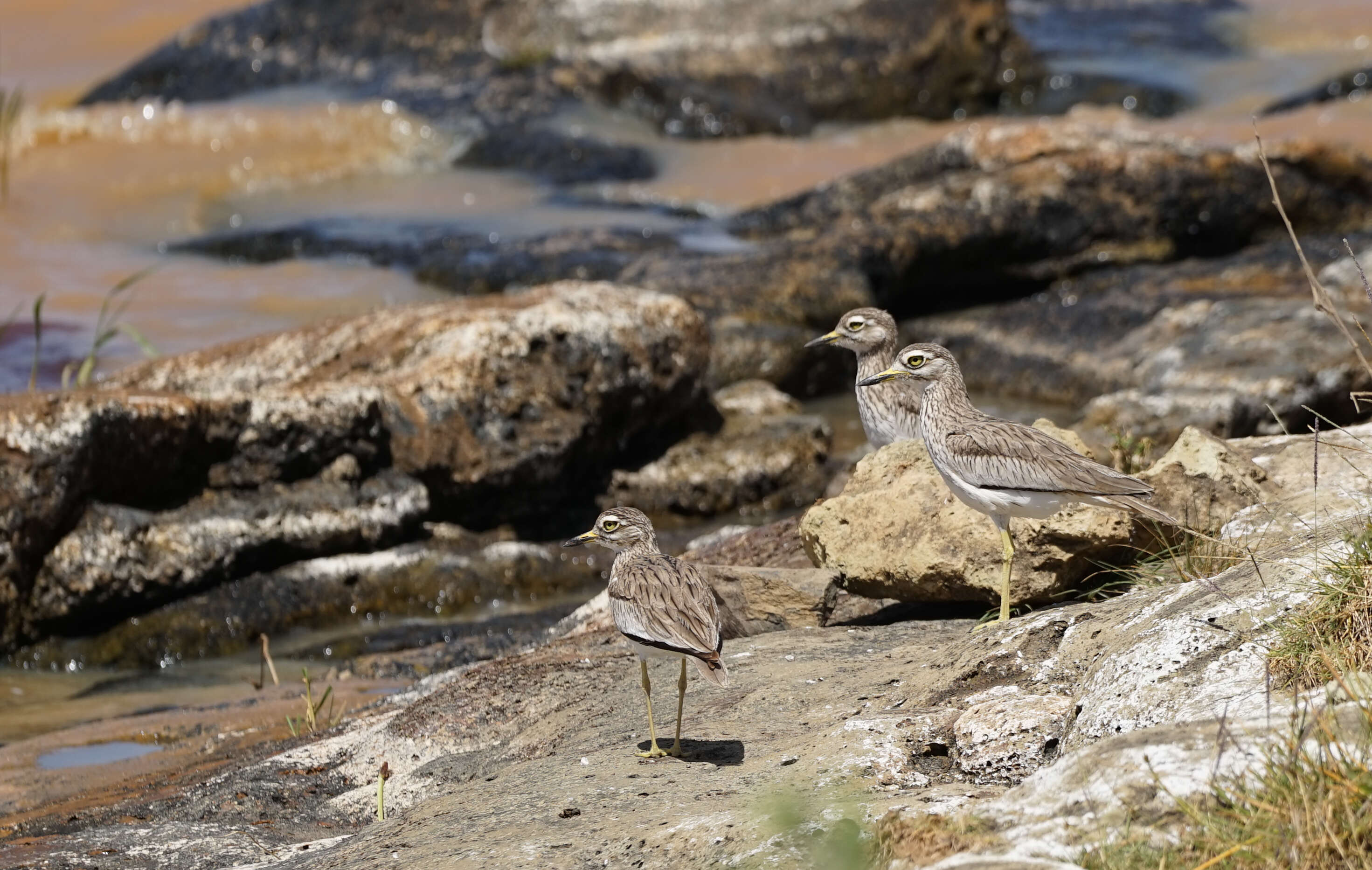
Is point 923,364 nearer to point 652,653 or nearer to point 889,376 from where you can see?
point 889,376

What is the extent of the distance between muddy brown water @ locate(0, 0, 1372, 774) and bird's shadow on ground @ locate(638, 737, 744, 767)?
8212mm

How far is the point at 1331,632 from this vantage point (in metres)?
4.18

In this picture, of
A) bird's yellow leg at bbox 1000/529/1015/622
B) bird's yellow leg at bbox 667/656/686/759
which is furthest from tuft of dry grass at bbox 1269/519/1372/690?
bird's yellow leg at bbox 667/656/686/759

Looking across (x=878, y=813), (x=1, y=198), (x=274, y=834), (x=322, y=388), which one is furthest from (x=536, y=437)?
(x=1, y=198)

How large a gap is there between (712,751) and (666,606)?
547mm

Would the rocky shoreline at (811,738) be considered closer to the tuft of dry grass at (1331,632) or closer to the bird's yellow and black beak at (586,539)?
the tuft of dry grass at (1331,632)

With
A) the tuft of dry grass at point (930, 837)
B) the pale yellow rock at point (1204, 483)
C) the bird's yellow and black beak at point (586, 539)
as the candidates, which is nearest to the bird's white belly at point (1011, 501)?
the pale yellow rock at point (1204, 483)

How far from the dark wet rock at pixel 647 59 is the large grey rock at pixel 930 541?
18.4 m

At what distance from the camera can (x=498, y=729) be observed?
641 centimetres

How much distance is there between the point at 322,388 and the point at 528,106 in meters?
14.5

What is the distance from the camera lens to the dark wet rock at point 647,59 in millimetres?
25094

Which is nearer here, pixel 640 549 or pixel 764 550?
pixel 640 549

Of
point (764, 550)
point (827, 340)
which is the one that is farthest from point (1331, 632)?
point (827, 340)

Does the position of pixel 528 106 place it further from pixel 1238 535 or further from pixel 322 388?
pixel 1238 535
